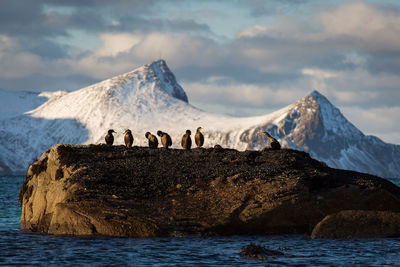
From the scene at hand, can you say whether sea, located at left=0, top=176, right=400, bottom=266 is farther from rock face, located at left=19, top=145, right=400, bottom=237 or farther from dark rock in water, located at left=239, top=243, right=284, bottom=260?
rock face, located at left=19, top=145, right=400, bottom=237

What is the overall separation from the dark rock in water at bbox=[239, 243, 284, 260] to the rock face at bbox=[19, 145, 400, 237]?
6.11 metres

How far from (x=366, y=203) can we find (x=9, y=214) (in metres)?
33.7

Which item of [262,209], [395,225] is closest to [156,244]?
[262,209]

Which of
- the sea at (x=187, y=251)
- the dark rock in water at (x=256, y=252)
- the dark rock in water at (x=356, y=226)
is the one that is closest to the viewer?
the sea at (x=187, y=251)

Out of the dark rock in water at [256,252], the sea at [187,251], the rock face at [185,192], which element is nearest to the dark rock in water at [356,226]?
the sea at [187,251]

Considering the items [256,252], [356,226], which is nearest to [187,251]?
[256,252]

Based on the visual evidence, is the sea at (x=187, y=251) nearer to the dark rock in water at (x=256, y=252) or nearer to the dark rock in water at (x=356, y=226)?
the dark rock in water at (x=256, y=252)

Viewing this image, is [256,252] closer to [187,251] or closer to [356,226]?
[187,251]

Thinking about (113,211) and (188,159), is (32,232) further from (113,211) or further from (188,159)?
(188,159)

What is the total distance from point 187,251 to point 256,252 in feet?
11.0

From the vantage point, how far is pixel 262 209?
35.8 metres

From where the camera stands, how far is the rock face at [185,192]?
34.9 metres

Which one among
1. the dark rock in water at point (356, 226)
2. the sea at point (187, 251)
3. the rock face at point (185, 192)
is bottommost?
the sea at point (187, 251)

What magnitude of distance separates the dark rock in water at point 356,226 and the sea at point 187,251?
72 centimetres
